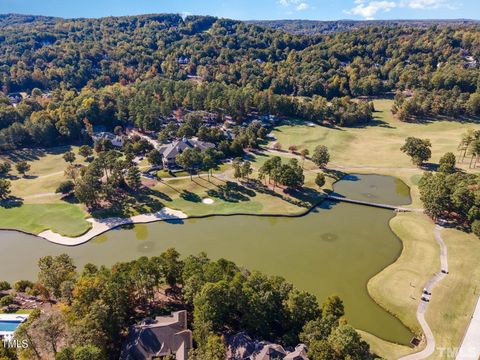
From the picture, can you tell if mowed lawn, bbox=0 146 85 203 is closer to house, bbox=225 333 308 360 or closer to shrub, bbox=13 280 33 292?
shrub, bbox=13 280 33 292

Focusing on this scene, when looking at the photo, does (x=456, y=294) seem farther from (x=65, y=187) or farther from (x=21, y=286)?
(x=65, y=187)

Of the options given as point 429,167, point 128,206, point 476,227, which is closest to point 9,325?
point 128,206

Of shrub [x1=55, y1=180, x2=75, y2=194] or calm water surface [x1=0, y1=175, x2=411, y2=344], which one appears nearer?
calm water surface [x1=0, y1=175, x2=411, y2=344]

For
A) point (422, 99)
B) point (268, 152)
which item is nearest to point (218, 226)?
point (268, 152)

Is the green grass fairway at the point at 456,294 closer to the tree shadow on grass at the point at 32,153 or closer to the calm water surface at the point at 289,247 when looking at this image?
the calm water surface at the point at 289,247

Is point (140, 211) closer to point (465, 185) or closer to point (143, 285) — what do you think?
point (143, 285)

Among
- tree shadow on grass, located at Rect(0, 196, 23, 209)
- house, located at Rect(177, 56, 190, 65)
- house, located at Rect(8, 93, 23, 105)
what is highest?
house, located at Rect(177, 56, 190, 65)

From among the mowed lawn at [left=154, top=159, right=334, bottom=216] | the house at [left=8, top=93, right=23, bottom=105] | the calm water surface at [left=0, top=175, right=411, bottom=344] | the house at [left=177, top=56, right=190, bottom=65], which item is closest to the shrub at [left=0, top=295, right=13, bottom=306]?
the calm water surface at [left=0, top=175, right=411, bottom=344]
